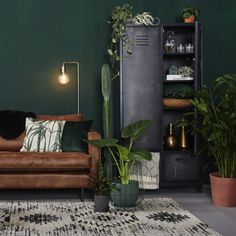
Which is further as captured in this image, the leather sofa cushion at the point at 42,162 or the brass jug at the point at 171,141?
the brass jug at the point at 171,141

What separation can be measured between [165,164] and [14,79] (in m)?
2.05

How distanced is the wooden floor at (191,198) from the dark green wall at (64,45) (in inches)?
41.5

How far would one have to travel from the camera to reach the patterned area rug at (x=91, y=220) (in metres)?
3.80

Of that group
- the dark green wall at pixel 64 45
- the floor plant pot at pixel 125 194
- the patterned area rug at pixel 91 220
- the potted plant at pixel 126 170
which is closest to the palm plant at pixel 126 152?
the potted plant at pixel 126 170

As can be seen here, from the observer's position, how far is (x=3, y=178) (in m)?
5.00

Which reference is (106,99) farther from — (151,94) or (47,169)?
(47,169)

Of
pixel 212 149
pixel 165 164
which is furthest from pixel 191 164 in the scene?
pixel 212 149

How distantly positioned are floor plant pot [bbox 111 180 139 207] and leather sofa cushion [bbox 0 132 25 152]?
1384mm

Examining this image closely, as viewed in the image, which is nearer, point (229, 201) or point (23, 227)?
point (23, 227)

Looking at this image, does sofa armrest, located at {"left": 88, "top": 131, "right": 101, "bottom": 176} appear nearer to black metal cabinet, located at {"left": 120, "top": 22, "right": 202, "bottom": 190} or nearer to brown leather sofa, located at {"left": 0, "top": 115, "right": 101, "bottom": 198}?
brown leather sofa, located at {"left": 0, "top": 115, "right": 101, "bottom": 198}

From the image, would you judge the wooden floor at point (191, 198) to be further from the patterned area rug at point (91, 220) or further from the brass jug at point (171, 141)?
the brass jug at point (171, 141)

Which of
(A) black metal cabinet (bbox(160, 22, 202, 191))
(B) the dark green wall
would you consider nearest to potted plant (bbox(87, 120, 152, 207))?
(A) black metal cabinet (bbox(160, 22, 202, 191))

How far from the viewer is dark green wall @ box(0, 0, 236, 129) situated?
6.09 meters

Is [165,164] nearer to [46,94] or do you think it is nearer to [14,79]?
[46,94]
